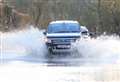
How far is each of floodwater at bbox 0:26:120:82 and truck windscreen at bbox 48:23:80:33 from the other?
0.85 m

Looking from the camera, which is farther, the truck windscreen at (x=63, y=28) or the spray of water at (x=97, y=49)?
the truck windscreen at (x=63, y=28)

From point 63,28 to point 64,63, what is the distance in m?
6.63

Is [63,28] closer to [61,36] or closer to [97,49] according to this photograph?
[61,36]

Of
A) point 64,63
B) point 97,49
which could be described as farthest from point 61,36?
point 64,63

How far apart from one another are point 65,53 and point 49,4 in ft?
145

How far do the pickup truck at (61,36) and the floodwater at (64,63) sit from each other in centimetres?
32

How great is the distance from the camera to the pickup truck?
84.9 ft

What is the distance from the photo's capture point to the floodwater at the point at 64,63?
15156 millimetres

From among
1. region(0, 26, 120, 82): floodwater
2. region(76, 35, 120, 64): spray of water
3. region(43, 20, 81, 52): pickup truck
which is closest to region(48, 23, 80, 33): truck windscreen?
region(43, 20, 81, 52): pickup truck

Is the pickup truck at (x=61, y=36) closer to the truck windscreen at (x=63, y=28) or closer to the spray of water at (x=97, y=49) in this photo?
the truck windscreen at (x=63, y=28)

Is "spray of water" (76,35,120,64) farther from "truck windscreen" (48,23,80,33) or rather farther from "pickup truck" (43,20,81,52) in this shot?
"truck windscreen" (48,23,80,33)

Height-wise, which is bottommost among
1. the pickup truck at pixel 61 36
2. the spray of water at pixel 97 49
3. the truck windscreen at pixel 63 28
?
the spray of water at pixel 97 49

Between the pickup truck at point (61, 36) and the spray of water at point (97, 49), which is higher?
the pickup truck at point (61, 36)

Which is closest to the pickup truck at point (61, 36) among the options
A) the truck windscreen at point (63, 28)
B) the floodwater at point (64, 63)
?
the truck windscreen at point (63, 28)
